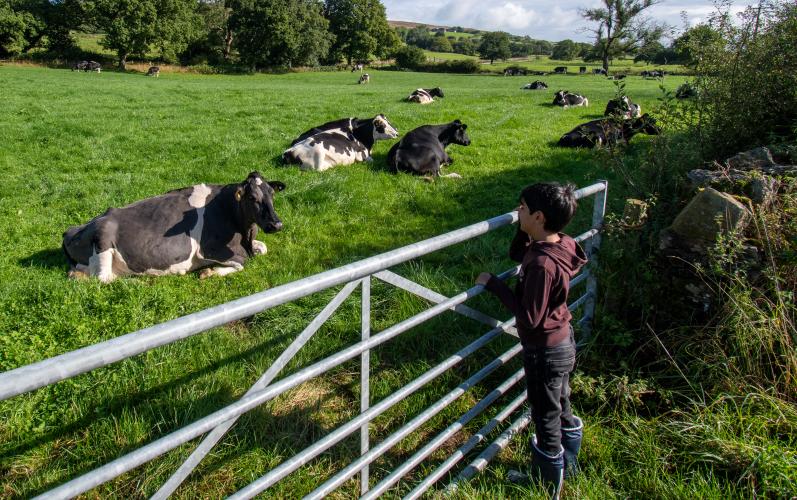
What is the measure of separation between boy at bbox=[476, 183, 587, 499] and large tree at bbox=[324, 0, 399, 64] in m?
80.8

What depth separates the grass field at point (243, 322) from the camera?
3002mm

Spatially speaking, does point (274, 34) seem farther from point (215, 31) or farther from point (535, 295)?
point (535, 295)

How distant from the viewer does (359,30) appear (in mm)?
81188

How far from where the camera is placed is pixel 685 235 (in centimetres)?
374

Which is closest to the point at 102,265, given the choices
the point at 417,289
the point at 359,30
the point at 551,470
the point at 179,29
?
the point at 417,289

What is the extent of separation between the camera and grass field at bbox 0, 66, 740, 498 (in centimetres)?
300

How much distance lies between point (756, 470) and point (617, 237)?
5.66ft

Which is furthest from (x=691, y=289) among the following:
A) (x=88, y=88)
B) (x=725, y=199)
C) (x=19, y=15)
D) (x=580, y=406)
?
(x=19, y=15)

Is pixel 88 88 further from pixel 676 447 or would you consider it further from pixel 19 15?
pixel 19 15

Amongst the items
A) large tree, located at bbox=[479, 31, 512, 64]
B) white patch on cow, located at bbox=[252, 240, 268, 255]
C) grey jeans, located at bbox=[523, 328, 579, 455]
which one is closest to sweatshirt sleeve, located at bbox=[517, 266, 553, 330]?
grey jeans, located at bbox=[523, 328, 579, 455]

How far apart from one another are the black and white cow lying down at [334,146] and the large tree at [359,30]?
234ft

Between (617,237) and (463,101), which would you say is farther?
(463,101)

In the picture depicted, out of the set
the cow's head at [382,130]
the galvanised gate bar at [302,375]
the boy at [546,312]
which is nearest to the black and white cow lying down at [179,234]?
the galvanised gate bar at [302,375]

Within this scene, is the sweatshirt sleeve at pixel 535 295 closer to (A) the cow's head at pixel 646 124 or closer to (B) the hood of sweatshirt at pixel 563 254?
(B) the hood of sweatshirt at pixel 563 254
